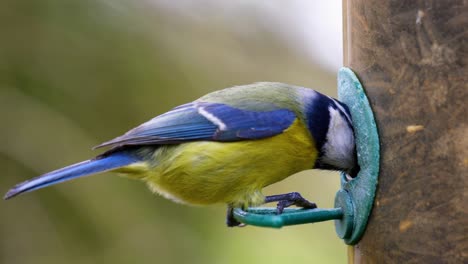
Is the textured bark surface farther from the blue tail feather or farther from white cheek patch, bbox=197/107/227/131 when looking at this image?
the blue tail feather

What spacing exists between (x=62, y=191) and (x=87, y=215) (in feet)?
0.78

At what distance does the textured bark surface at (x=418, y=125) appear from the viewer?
249 cm

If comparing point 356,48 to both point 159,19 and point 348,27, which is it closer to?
point 348,27

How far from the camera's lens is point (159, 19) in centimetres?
549

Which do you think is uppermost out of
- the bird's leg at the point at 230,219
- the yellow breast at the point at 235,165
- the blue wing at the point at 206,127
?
the blue wing at the point at 206,127

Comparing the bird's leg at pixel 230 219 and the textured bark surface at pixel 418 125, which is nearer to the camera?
the textured bark surface at pixel 418 125

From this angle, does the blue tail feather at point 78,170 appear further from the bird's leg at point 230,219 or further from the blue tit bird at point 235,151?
the bird's leg at point 230,219

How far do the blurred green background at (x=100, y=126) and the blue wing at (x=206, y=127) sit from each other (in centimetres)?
165

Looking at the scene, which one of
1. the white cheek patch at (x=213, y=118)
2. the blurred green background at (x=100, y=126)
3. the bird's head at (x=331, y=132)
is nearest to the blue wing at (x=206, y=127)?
the white cheek patch at (x=213, y=118)

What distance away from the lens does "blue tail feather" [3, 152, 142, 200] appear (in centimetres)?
287

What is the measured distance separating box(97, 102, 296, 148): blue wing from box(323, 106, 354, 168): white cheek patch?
195 millimetres

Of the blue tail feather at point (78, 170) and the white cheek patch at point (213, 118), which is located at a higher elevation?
the white cheek patch at point (213, 118)

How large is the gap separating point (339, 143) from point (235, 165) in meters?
0.47

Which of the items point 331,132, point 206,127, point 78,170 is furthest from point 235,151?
point 78,170
